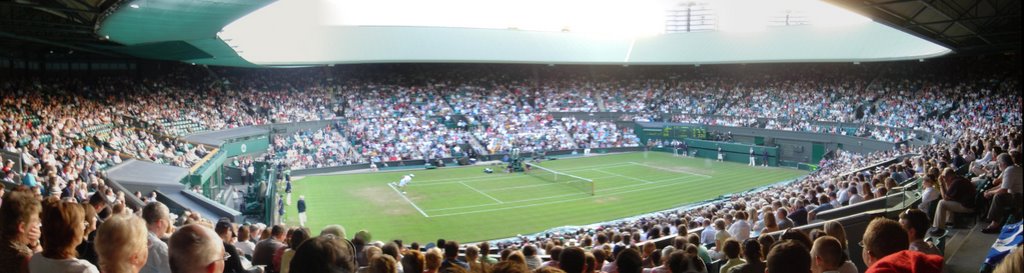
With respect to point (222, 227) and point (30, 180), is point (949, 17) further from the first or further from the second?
point (30, 180)

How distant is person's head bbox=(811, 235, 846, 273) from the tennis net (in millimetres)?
27703

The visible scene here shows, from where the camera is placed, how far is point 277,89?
49.8m

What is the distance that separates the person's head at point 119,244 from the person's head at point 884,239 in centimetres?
487

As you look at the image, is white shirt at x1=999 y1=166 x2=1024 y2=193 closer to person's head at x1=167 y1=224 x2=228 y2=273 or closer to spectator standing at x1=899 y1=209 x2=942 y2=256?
spectator standing at x1=899 y1=209 x2=942 y2=256

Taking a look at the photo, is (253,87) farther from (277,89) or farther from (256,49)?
(256,49)

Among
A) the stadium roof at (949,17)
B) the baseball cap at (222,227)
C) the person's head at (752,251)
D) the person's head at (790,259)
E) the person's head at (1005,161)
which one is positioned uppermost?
the stadium roof at (949,17)

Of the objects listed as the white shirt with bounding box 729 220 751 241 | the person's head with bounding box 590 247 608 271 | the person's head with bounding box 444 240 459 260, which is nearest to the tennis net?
the white shirt with bounding box 729 220 751 241

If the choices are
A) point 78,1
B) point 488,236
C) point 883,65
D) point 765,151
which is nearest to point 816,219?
point 488,236

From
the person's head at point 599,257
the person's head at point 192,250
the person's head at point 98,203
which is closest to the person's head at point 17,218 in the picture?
the person's head at point 192,250

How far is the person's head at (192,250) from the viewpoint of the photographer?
361 centimetres

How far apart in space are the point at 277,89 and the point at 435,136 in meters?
12.5

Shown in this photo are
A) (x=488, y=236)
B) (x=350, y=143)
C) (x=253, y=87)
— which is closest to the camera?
(x=488, y=236)

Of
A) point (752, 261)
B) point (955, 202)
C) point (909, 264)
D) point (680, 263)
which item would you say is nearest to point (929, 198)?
point (955, 202)

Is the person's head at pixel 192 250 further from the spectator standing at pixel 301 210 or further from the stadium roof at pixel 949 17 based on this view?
the spectator standing at pixel 301 210
